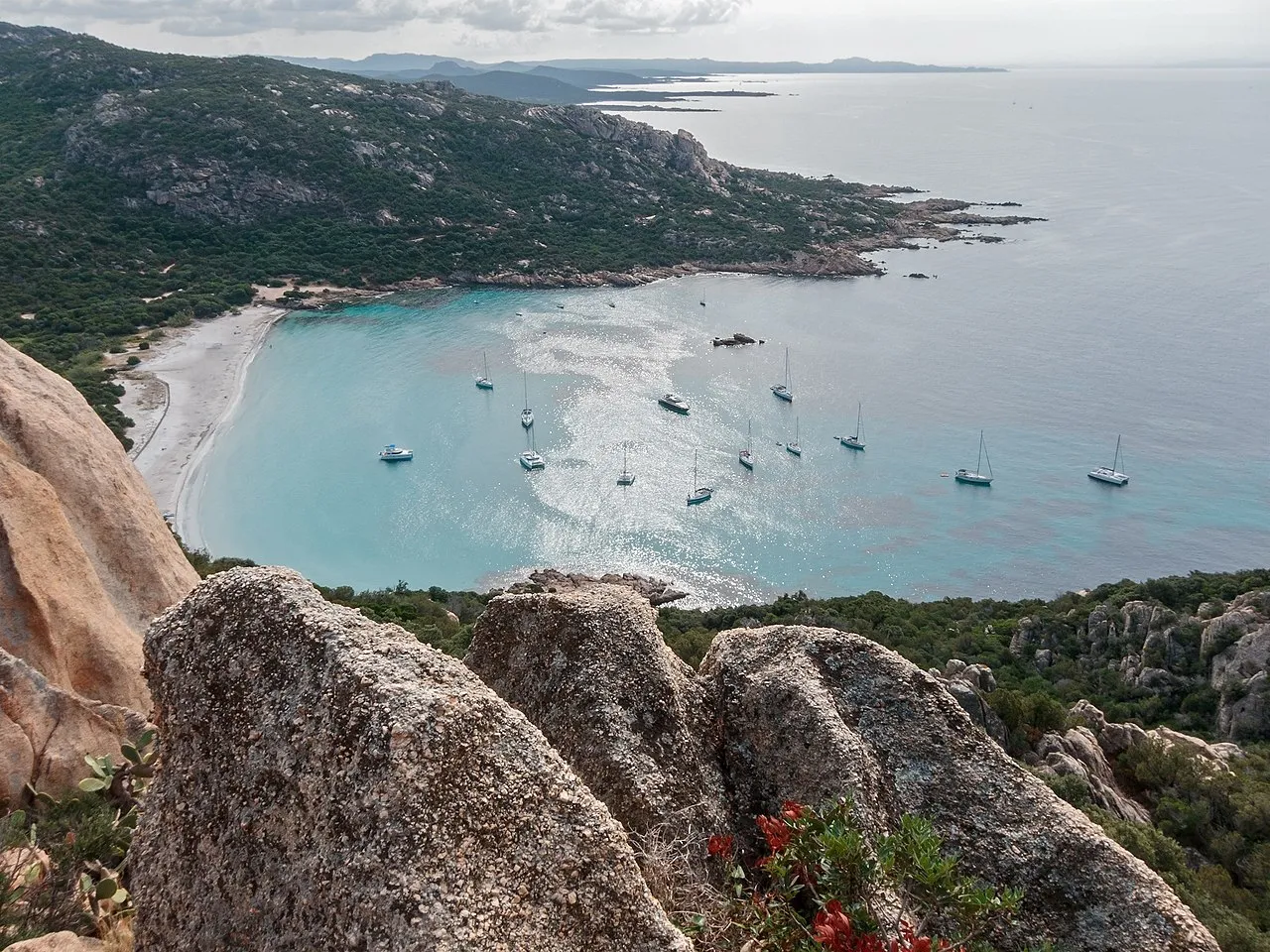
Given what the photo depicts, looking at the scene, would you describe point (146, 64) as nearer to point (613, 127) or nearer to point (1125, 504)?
point (613, 127)

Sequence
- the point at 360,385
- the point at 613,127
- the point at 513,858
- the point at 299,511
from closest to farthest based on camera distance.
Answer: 1. the point at 513,858
2. the point at 299,511
3. the point at 360,385
4. the point at 613,127

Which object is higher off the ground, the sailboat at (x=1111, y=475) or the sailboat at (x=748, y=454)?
the sailboat at (x=748, y=454)

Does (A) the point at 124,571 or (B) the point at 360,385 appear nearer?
(A) the point at 124,571

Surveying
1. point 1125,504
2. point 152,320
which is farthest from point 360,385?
point 1125,504

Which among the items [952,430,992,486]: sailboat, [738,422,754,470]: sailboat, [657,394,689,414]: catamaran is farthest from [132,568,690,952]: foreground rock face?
[657,394,689,414]: catamaran

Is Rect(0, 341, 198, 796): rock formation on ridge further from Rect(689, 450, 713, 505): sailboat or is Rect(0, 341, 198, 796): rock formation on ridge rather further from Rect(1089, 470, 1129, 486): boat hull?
Rect(1089, 470, 1129, 486): boat hull

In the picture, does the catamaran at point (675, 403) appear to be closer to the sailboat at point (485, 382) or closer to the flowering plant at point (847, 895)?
the sailboat at point (485, 382)

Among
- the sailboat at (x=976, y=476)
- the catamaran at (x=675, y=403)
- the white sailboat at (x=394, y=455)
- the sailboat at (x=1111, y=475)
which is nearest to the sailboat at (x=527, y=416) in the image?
the white sailboat at (x=394, y=455)
